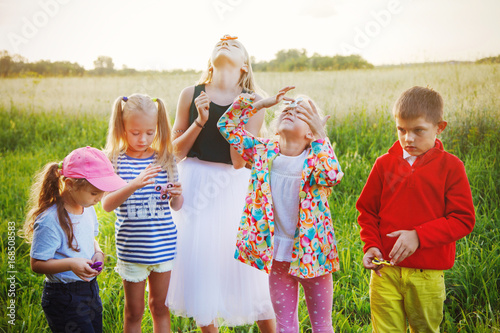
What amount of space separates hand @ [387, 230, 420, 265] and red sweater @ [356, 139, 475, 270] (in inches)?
1.3

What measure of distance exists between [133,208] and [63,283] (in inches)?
21.5

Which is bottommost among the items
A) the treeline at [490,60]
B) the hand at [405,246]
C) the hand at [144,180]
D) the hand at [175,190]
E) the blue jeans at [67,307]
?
the blue jeans at [67,307]

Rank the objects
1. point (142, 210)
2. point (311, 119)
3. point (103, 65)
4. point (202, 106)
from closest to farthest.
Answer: point (311, 119)
point (142, 210)
point (202, 106)
point (103, 65)

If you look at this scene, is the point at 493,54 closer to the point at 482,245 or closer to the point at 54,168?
the point at 482,245

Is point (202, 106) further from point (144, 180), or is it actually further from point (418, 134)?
point (418, 134)

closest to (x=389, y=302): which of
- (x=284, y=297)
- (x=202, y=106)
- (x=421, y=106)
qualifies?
(x=284, y=297)

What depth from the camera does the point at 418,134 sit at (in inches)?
85.0

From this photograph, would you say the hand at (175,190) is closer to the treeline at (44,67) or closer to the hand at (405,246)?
the hand at (405,246)

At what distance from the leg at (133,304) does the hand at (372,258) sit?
127 centimetres

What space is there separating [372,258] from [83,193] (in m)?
1.55

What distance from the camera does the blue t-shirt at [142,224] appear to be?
2.46m

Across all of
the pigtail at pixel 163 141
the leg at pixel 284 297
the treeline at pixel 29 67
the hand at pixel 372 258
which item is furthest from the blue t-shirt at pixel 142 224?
the treeline at pixel 29 67

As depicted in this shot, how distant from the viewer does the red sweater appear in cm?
207

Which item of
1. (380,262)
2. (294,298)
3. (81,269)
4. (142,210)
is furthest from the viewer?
(142,210)
